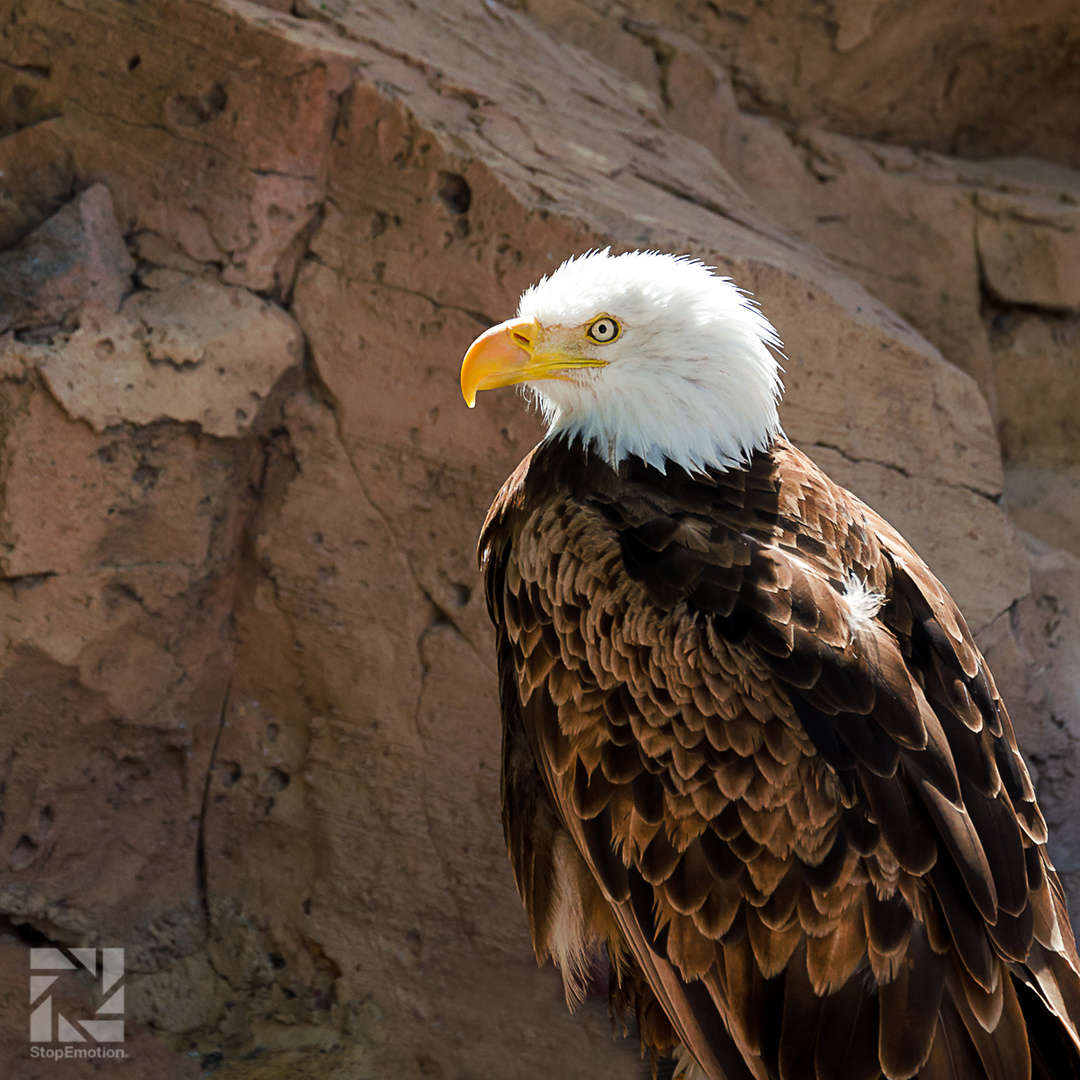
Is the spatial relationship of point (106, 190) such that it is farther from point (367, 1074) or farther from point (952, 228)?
point (952, 228)

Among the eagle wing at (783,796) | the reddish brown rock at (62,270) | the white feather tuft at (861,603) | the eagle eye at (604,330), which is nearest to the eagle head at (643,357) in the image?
the eagle eye at (604,330)

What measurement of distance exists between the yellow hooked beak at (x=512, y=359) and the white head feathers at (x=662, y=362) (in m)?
0.04

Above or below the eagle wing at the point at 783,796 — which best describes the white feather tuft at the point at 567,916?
below

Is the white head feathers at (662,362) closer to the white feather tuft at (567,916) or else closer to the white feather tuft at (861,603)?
the white feather tuft at (861,603)

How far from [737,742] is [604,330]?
1043 mm

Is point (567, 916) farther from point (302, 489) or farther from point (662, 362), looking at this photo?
point (302, 489)

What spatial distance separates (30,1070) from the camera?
11.6 feet

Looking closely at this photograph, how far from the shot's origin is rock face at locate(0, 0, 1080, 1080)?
144 inches

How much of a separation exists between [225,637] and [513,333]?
2006 millimetres

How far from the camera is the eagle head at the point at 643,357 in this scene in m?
2.66

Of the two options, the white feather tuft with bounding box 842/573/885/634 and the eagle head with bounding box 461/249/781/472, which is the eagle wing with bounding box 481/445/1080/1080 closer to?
the white feather tuft with bounding box 842/573/885/634

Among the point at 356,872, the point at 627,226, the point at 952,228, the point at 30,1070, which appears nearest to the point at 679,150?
the point at 627,226

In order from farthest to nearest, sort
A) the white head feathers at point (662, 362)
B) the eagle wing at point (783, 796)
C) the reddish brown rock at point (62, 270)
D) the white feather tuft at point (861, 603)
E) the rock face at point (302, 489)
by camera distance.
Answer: the rock face at point (302, 489) < the reddish brown rock at point (62, 270) < the white head feathers at point (662, 362) < the white feather tuft at point (861, 603) < the eagle wing at point (783, 796)

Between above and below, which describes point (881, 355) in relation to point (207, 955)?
above
